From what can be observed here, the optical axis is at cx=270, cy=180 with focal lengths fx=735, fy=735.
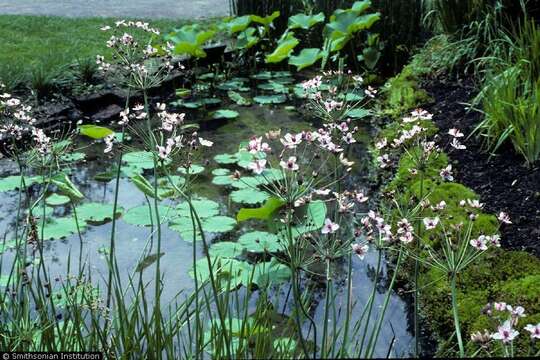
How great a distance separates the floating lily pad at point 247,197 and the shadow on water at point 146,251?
0.20 feet

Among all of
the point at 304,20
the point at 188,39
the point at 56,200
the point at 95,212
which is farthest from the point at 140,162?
the point at 304,20

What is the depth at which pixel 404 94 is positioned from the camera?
5387 mm

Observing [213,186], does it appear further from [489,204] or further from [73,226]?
[489,204]

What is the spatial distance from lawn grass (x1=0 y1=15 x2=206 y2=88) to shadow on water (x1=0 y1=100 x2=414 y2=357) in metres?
1.14

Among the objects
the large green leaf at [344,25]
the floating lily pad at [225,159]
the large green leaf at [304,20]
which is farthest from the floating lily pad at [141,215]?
the large green leaf at [304,20]

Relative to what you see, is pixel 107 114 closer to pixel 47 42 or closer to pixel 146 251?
pixel 47 42

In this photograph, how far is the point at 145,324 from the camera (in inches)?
71.6

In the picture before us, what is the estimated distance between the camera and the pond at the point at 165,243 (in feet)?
9.69

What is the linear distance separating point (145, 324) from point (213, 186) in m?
2.42

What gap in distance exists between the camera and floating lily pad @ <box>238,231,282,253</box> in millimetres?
3363

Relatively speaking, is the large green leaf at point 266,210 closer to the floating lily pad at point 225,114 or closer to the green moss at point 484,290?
the green moss at point 484,290

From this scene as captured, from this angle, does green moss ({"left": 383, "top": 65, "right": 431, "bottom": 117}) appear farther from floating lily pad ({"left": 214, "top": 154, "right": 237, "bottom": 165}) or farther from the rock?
the rock

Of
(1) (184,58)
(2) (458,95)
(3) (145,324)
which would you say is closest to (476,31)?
(2) (458,95)

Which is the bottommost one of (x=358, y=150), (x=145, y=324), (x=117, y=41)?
(x=358, y=150)
